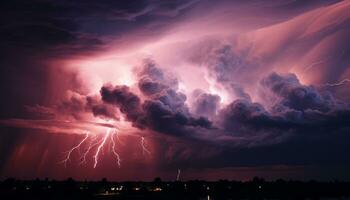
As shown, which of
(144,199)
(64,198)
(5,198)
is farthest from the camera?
(144,199)

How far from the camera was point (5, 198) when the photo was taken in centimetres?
16738

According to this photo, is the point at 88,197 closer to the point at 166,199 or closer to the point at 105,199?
the point at 105,199

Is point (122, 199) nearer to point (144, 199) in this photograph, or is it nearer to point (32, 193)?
point (144, 199)

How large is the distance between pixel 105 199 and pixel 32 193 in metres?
36.7

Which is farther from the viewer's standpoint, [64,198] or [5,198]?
[64,198]

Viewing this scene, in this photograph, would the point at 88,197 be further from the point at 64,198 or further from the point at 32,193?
the point at 32,193

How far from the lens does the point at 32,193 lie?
19725 cm

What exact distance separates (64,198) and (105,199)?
17524 millimetres

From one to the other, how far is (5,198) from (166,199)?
70.0 metres

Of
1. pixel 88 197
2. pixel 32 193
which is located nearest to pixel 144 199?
pixel 88 197

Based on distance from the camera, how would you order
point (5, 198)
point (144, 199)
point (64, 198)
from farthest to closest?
1. point (144, 199)
2. point (64, 198)
3. point (5, 198)

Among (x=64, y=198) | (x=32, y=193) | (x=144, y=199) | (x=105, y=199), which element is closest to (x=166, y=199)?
(x=144, y=199)

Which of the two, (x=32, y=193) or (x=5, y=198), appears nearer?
(x=5, y=198)

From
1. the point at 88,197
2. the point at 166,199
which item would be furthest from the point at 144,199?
the point at 88,197
